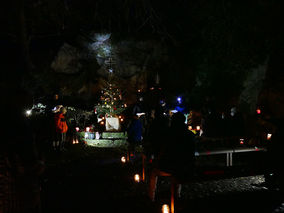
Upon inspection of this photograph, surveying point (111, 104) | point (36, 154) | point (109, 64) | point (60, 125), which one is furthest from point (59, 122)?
point (109, 64)

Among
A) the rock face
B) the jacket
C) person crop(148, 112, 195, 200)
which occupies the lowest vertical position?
person crop(148, 112, 195, 200)

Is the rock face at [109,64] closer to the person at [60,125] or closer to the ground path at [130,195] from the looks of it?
the person at [60,125]

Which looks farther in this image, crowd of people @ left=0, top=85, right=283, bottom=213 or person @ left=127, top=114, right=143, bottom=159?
person @ left=127, top=114, right=143, bottom=159

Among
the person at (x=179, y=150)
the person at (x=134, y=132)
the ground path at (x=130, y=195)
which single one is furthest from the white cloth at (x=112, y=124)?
the person at (x=179, y=150)

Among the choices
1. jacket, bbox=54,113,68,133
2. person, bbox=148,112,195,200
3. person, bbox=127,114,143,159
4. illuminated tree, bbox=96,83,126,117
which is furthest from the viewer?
illuminated tree, bbox=96,83,126,117

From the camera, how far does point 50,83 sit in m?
20.0

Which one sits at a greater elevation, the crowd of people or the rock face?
the rock face

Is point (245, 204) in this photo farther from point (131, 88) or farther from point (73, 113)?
point (131, 88)

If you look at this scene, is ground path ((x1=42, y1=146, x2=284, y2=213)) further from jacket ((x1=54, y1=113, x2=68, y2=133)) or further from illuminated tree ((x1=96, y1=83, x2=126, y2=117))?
illuminated tree ((x1=96, y1=83, x2=126, y2=117))

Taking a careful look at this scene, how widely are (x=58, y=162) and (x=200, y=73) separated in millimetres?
14792

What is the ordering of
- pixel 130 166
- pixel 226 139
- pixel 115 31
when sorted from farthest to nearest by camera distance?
pixel 115 31 → pixel 226 139 → pixel 130 166

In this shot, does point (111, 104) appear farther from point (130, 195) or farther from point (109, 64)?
point (130, 195)

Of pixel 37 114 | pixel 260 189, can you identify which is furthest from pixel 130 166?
pixel 37 114

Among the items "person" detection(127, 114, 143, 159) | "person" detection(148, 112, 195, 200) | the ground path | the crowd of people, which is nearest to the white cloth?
the crowd of people
